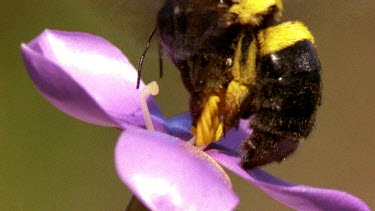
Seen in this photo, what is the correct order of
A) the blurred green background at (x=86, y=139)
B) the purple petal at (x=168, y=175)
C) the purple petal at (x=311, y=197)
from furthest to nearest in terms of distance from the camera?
the blurred green background at (x=86, y=139) → the purple petal at (x=311, y=197) → the purple petal at (x=168, y=175)

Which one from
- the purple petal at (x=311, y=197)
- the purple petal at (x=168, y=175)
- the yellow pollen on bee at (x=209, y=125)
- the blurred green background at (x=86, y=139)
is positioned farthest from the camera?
the blurred green background at (x=86, y=139)

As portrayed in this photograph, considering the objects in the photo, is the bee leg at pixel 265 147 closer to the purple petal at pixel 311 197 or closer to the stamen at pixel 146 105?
the purple petal at pixel 311 197

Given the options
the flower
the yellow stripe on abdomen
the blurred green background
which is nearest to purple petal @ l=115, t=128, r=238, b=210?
the flower

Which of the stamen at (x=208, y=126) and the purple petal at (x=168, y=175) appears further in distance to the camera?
the stamen at (x=208, y=126)

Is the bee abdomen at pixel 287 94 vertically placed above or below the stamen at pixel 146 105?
above

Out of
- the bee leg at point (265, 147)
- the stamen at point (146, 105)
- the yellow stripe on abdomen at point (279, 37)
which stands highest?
the yellow stripe on abdomen at point (279, 37)

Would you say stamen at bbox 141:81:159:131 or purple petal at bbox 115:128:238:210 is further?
stamen at bbox 141:81:159:131

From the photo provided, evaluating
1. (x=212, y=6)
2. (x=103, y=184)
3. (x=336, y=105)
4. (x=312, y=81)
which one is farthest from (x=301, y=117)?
(x=336, y=105)

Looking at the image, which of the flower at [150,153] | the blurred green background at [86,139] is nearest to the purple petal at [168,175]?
the flower at [150,153]

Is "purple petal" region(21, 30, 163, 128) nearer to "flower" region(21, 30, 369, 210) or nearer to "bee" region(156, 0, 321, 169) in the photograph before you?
"flower" region(21, 30, 369, 210)

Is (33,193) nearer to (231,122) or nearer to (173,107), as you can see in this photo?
(173,107)
